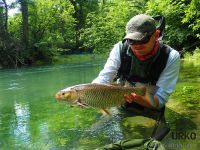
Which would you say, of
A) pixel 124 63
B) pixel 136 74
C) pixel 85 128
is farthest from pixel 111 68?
pixel 85 128

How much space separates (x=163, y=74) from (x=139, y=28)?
71 centimetres

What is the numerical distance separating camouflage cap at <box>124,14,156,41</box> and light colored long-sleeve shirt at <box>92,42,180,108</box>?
0.48m

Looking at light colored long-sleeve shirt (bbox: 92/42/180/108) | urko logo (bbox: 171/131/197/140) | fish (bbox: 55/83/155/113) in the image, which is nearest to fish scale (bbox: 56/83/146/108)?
fish (bbox: 55/83/155/113)

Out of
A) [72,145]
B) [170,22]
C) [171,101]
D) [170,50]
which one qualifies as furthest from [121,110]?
[170,22]

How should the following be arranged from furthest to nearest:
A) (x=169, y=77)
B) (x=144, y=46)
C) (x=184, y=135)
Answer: (x=184, y=135) < (x=169, y=77) < (x=144, y=46)

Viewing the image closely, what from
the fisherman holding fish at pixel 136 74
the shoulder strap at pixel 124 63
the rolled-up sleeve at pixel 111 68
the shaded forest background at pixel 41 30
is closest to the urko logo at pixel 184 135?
the fisherman holding fish at pixel 136 74

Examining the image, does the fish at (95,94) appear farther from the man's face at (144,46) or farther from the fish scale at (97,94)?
the man's face at (144,46)

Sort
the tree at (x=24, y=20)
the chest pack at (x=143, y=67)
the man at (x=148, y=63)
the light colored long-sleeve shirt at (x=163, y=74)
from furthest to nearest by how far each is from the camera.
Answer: the tree at (x=24, y=20)
the chest pack at (x=143, y=67)
the light colored long-sleeve shirt at (x=163, y=74)
the man at (x=148, y=63)

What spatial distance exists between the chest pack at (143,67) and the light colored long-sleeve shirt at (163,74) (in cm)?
6

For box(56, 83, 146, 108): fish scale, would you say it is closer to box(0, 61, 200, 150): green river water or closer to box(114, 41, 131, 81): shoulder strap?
box(114, 41, 131, 81): shoulder strap

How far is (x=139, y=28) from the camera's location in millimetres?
3721

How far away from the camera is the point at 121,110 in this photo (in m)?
5.05

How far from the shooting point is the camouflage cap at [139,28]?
365cm

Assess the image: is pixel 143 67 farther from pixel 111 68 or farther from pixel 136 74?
pixel 111 68
